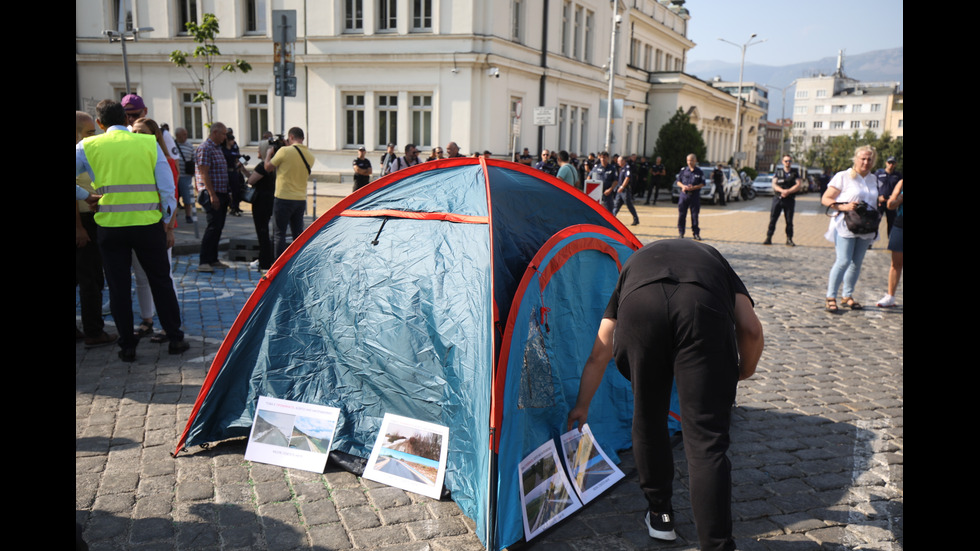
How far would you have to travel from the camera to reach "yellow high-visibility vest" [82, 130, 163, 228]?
5.47 metres

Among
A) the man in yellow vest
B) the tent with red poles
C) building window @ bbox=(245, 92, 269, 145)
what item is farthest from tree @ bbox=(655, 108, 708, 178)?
the tent with red poles

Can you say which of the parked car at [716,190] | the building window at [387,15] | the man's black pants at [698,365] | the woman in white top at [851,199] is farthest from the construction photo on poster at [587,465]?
the building window at [387,15]

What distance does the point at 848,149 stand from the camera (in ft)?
270

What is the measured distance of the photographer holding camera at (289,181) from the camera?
884 centimetres

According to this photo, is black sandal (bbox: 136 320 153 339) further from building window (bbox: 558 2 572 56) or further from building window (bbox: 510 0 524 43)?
building window (bbox: 558 2 572 56)

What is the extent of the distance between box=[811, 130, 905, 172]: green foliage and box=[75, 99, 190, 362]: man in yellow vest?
80399mm

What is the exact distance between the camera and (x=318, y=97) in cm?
2720

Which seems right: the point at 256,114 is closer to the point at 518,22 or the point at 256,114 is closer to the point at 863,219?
the point at 518,22

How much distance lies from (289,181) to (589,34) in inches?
1156

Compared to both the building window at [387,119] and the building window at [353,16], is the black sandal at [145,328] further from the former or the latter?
the building window at [353,16]
